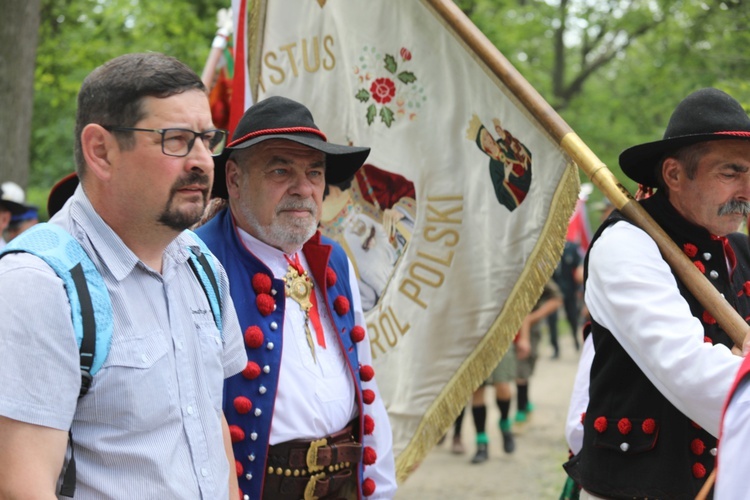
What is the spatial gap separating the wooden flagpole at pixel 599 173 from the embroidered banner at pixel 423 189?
8cm

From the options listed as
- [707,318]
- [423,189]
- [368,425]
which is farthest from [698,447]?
[423,189]

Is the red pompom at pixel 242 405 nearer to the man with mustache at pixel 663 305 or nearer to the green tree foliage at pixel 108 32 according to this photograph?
the man with mustache at pixel 663 305

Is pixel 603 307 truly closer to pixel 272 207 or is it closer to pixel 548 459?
pixel 272 207

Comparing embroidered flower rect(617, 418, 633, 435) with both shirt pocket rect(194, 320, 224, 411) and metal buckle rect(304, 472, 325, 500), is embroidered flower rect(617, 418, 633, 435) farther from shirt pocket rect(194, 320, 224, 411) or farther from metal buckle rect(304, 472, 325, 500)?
shirt pocket rect(194, 320, 224, 411)

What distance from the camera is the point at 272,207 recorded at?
10.7ft

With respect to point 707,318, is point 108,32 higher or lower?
higher

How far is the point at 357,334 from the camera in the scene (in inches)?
133

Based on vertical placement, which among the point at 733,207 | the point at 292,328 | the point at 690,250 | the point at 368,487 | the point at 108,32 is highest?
the point at 108,32

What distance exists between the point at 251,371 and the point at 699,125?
166 cm

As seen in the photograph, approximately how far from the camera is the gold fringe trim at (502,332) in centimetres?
373

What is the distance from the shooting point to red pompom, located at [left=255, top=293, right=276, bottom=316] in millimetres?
3188

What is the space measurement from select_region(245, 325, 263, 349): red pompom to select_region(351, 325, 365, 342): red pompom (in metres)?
0.38

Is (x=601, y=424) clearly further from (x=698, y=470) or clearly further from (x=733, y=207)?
(x=733, y=207)

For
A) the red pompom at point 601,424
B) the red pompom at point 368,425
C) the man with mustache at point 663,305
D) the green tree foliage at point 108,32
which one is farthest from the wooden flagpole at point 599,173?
the green tree foliage at point 108,32
